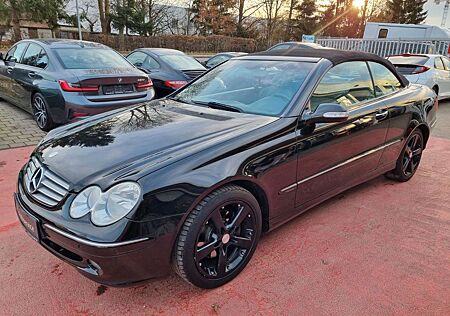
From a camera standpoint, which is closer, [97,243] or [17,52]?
[97,243]

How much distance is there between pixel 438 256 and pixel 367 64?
6.22ft

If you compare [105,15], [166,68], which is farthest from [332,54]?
[105,15]

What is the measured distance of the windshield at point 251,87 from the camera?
114 inches

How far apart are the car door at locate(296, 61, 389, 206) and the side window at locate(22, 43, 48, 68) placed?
4.73 metres

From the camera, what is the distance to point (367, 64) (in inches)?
142

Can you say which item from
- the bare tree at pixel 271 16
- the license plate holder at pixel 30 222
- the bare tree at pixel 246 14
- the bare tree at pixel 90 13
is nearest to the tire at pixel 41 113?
the license plate holder at pixel 30 222

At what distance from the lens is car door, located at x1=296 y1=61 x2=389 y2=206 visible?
284 cm

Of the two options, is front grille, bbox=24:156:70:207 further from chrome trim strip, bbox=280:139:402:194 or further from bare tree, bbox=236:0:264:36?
bare tree, bbox=236:0:264:36

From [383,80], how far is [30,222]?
348cm

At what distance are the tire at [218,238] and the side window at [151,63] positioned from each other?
240 inches

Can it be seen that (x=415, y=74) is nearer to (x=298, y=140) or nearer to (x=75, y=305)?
(x=298, y=140)

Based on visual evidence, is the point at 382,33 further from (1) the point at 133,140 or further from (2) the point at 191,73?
(1) the point at 133,140

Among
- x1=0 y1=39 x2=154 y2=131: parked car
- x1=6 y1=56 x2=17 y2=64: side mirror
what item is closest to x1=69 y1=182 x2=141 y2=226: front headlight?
x1=0 y1=39 x2=154 y2=131: parked car

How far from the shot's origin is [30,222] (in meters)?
2.22
